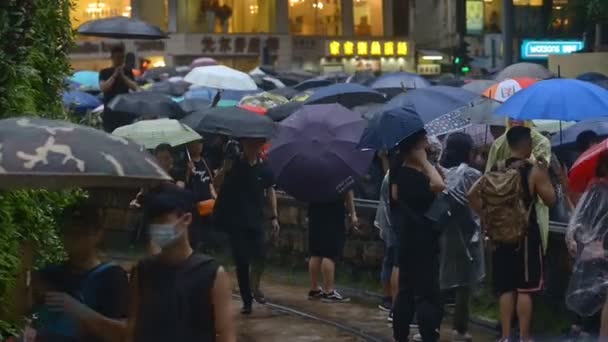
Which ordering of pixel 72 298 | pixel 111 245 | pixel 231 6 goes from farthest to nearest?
pixel 231 6, pixel 111 245, pixel 72 298

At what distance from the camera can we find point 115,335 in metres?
5.81

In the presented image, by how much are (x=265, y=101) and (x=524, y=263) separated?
8.91m

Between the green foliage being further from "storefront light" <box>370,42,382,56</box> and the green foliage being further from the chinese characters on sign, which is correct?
"storefront light" <box>370,42,382,56</box>

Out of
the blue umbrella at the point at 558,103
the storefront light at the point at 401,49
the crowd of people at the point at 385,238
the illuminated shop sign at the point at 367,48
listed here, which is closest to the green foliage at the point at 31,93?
the crowd of people at the point at 385,238

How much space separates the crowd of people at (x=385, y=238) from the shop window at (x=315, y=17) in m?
37.6

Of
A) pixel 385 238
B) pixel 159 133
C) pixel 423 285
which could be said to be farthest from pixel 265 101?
pixel 423 285

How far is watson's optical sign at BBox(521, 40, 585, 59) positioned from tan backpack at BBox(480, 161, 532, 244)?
28976 millimetres

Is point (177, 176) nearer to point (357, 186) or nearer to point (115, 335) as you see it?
point (357, 186)

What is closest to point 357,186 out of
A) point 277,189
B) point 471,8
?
point 277,189

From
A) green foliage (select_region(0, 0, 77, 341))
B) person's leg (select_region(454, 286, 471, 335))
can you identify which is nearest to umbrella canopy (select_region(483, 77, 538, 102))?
person's leg (select_region(454, 286, 471, 335))

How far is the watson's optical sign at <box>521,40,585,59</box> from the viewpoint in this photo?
38.6 meters

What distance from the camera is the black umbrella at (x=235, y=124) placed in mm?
12609

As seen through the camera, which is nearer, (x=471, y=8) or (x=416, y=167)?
(x=416, y=167)

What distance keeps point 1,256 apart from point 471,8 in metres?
50.5
